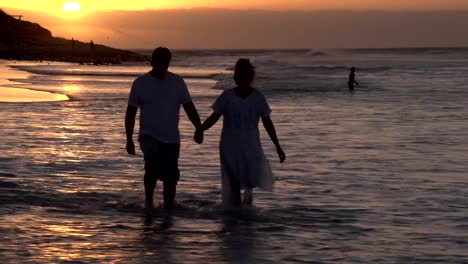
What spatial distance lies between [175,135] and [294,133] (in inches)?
391

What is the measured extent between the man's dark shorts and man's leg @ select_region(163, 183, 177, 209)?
0.08 metres

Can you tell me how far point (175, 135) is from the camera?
31.1 feet

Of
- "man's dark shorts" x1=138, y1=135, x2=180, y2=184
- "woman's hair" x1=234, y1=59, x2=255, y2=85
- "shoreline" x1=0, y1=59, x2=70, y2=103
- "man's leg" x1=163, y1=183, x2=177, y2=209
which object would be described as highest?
"woman's hair" x1=234, y1=59, x2=255, y2=85

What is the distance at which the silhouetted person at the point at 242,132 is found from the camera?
9.35 m

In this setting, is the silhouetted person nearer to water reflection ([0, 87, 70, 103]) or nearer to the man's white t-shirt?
the man's white t-shirt

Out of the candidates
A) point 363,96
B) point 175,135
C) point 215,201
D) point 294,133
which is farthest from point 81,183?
point 363,96

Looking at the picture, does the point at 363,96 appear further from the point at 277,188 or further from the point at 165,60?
the point at 165,60

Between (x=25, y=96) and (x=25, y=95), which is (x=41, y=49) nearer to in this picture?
(x=25, y=95)

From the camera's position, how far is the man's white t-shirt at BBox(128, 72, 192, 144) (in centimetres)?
936

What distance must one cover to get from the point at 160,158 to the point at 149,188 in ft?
1.48

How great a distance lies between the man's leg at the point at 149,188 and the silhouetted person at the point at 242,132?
2.23 feet

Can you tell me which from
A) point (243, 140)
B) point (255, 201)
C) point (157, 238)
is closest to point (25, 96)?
point (255, 201)

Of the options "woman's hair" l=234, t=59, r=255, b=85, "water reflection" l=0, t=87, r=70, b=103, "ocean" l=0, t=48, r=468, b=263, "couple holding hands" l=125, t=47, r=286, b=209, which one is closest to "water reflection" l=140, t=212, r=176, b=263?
"ocean" l=0, t=48, r=468, b=263

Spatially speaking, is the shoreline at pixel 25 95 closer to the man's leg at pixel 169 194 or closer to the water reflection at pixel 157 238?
the man's leg at pixel 169 194
